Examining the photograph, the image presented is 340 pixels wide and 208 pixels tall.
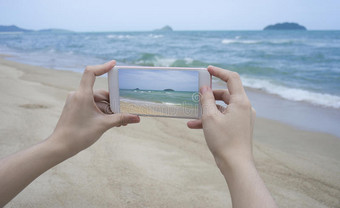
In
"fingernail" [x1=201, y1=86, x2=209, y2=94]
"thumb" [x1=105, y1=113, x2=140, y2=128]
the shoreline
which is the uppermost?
"fingernail" [x1=201, y1=86, x2=209, y2=94]

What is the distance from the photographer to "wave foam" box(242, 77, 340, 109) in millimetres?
5383

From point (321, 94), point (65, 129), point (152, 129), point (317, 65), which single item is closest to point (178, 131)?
point (152, 129)

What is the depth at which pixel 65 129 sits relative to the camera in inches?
57.5

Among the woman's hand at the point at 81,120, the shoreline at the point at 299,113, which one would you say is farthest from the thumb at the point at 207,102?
the shoreline at the point at 299,113

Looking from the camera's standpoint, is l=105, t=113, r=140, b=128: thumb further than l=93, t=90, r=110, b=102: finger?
No

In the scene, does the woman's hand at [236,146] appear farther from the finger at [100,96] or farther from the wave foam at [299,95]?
the wave foam at [299,95]

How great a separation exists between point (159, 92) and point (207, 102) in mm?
403

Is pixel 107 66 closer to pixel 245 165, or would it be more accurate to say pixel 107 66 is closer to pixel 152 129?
pixel 245 165

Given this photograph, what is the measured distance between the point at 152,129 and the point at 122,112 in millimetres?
1637

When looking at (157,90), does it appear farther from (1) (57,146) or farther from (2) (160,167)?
(2) (160,167)

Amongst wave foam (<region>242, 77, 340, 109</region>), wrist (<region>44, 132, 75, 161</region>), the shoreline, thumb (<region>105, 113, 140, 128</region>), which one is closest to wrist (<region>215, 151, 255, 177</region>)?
thumb (<region>105, 113, 140, 128</region>)

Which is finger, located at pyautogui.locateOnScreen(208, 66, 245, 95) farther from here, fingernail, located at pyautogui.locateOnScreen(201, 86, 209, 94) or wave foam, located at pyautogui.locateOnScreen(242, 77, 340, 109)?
wave foam, located at pyautogui.locateOnScreen(242, 77, 340, 109)

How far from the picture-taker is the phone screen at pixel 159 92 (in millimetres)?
1678

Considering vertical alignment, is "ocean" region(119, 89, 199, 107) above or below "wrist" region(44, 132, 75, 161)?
above
